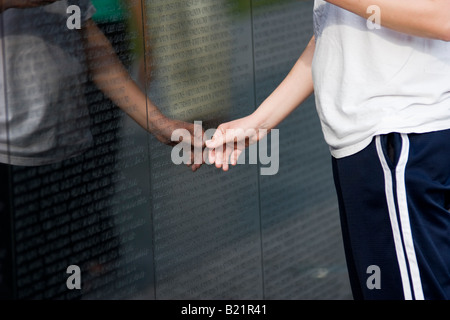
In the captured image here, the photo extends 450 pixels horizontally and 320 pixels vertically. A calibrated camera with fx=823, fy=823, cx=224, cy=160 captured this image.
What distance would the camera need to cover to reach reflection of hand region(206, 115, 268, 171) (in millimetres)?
2461

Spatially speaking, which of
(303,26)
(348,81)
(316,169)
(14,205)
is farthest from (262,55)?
(14,205)

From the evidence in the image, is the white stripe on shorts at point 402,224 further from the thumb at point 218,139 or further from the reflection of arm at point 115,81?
the reflection of arm at point 115,81

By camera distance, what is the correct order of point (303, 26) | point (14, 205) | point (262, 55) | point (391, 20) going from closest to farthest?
point (391, 20)
point (14, 205)
point (262, 55)
point (303, 26)

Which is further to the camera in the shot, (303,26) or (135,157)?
(303,26)

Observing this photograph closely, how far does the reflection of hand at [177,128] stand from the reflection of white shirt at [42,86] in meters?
0.31

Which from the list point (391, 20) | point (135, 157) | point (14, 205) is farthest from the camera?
point (135, 157)

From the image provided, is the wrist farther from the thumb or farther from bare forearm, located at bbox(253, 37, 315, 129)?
the thumb

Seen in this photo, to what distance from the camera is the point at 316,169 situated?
359cm

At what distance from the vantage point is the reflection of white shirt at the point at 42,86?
2.03 metres

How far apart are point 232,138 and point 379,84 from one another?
0.60 meters

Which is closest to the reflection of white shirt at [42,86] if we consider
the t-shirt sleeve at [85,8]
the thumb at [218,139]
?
the t-shirt sleeve at [85,8]

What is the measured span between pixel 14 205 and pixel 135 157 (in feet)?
1.52
